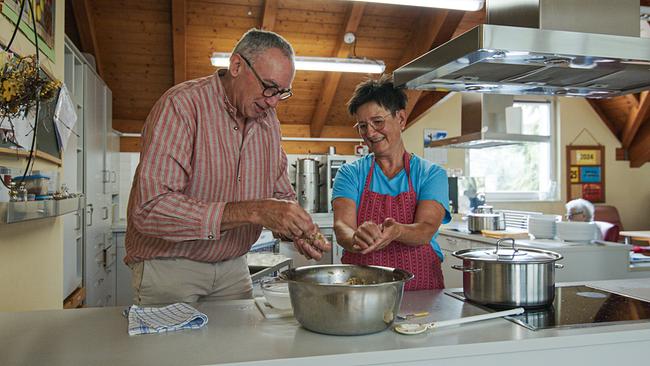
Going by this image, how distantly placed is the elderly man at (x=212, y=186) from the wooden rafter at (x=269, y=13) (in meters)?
4.37

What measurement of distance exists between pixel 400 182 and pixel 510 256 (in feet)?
2.08

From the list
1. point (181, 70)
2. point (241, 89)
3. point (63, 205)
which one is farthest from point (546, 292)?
point (181, 70)

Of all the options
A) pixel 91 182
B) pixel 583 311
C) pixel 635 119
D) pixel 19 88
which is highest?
pixel 635 119

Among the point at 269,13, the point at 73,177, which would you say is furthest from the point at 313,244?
the point at 269,13

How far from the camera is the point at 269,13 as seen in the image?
6.10 meters

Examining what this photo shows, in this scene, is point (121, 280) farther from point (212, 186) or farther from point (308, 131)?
point (212, 186)

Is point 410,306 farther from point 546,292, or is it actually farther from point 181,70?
point 181,70

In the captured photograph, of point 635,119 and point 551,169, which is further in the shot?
point 551,169

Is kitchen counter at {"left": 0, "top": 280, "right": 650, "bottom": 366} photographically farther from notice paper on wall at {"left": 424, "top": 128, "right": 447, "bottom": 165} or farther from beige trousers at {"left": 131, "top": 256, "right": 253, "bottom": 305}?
notice paper on wall at {"left": 424, "top": 128, "right": 447, "bottom": 165}

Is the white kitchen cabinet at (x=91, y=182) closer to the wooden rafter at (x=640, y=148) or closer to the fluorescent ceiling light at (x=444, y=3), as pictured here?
the fluorescent ceiling light at (x=444, y=3)

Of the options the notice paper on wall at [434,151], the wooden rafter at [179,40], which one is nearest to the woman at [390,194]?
the wooden rafter at [179,40]

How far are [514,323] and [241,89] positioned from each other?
1.15 meters

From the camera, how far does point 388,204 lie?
218 cm

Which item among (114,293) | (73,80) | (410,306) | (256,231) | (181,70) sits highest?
(181,70)
